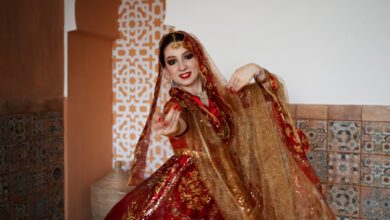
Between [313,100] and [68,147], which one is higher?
[313,100]

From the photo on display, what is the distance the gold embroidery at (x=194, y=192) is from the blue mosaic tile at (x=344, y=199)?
78 centimetres

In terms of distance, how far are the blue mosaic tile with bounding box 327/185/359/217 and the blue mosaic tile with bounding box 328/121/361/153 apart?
173 mm

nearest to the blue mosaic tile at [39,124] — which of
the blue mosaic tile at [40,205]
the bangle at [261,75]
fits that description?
the blue mosaic tile at [40,205]

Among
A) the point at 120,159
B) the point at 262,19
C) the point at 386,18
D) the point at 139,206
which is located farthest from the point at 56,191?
the point at 386,18

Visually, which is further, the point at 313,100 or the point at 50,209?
the point at 50,209

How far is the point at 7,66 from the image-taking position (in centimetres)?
172

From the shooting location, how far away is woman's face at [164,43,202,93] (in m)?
1.40

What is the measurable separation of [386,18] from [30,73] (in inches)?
61.9

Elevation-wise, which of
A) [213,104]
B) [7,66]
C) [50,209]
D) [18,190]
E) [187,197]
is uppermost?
[7,66]

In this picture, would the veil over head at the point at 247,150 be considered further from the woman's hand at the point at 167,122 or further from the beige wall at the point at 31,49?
the beige wall at the point at 31,49

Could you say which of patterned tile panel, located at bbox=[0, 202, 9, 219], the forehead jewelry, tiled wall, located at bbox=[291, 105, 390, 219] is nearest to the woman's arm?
the forehead jewelry

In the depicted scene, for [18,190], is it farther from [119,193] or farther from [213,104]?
[213,104]

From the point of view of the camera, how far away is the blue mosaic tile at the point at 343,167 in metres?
1.76

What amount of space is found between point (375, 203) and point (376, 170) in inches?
5.7
